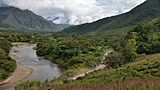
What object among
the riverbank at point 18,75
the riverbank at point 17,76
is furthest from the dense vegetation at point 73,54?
the riverbank at point 17,76

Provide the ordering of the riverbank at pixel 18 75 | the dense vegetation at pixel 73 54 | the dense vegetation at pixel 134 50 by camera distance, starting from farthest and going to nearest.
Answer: the dense vegetation at pixel 73 54 < the dense vegetation at pixel 134 50 < the riverbank at pixel 18 75

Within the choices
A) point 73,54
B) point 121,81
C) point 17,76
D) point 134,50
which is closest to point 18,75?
point 17,76

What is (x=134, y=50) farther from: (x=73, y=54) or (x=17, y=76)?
(x=73, y=54)

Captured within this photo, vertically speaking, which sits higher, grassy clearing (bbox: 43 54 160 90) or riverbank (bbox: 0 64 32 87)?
grassy clearing (bbox: 43 54 160 90)

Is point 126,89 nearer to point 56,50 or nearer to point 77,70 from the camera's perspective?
point 77,70

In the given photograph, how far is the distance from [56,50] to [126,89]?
406 feet

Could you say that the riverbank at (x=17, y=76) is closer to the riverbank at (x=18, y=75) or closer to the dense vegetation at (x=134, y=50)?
the riverbank at (x=18, y=75)

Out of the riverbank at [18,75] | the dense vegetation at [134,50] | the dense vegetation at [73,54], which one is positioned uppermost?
the dense vegetation at [134,50]

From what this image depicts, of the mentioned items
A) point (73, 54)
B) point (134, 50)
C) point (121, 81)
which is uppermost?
point (121, 81)

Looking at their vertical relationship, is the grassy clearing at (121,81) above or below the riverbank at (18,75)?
above

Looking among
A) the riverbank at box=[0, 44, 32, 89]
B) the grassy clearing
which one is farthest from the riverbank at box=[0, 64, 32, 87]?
the grassy clearing

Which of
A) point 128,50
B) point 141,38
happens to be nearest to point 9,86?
point 128,50

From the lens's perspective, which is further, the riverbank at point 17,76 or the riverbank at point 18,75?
the riverbank at point 18,75

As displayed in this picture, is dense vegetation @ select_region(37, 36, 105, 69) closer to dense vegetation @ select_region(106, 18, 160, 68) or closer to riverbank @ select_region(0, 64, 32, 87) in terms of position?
dense vegetation @ select_region(106, 18, 160, 68)
